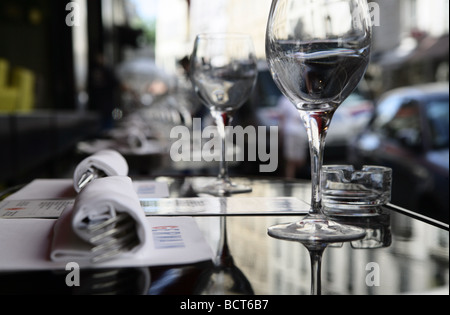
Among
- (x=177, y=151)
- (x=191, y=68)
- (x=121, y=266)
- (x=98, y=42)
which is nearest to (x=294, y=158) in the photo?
(x=177, y=151)

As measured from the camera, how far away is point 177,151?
4.22 ft

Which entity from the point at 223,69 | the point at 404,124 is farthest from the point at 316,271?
the point at 404,124

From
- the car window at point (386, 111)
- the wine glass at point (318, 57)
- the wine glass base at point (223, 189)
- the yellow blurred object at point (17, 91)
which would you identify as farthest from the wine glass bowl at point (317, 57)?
the yellow blurred object at point (17, 91)

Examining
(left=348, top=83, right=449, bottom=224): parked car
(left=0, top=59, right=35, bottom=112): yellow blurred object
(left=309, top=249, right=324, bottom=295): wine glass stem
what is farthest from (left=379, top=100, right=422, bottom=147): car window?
(left=0, top=59, right=35, bottom=112): yellow blurred object

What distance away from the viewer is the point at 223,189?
838 mm

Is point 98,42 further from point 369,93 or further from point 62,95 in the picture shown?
point 369,93

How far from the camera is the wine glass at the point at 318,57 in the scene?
1.76 ft

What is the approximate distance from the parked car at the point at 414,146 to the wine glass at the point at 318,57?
148cm

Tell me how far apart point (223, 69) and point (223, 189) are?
0.63ft

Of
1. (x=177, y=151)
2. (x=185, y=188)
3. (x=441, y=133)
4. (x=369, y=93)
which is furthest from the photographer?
(x=369, y=93)

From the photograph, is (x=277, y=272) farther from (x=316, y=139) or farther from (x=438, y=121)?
(x=438, y=121)
